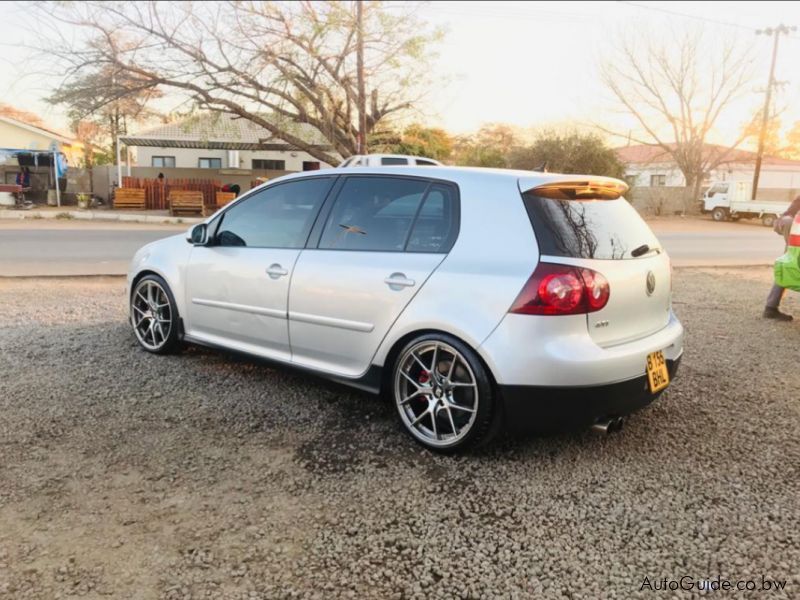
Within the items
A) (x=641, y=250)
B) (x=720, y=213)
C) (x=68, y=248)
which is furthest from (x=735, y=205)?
(x=641, y=250)

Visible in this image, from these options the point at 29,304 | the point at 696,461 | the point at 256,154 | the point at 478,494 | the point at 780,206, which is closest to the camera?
the point at 478,494

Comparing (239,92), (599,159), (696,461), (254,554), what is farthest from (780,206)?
(254,554)

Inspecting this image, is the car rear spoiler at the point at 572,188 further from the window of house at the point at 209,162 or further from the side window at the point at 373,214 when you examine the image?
the window of house at the point at 209,162

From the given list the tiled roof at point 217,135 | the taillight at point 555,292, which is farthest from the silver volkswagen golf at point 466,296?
the tiled roof at point 217,135

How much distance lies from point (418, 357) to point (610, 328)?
1026 mm

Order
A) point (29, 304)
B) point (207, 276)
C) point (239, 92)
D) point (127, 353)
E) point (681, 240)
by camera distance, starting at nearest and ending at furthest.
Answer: point (207, 276)
point (127, 353)
point (29, 304)
point (681, 240)
point (239, 92)

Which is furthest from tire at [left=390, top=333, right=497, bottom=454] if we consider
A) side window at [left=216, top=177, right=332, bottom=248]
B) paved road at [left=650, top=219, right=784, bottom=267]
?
paved road at [left=650, top=219, right=784, bottom=267]

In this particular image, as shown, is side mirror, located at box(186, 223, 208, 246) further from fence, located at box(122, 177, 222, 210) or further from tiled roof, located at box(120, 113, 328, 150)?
fence, located at box(122, 177, 222, 210)

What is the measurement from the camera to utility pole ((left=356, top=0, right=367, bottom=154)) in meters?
21.4

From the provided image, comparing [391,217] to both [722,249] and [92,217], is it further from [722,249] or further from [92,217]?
[92,217]

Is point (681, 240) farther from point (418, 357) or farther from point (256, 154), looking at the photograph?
point (256, 154)

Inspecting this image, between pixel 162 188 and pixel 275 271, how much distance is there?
26.8 metres

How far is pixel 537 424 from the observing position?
3166 mm

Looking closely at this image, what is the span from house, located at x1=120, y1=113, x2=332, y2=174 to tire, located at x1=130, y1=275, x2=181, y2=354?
25.3m
